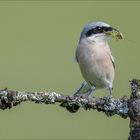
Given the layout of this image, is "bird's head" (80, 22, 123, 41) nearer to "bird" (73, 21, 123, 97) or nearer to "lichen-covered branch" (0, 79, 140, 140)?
"bird" (73, 21, 123, 97)

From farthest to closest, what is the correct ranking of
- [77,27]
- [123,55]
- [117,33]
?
[77,27] → [123,55] → [117,33]

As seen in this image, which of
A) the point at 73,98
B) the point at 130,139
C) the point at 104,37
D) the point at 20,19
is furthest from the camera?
the point at 20,19

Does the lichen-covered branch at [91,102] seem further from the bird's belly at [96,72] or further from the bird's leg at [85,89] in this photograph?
the bird's belly at [96,72]

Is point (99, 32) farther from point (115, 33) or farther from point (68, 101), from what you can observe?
point (68, 101)

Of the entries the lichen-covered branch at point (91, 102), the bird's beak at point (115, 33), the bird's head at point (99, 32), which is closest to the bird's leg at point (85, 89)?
the bird's head at point (99, 32)

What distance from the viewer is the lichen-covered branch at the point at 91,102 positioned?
10.9ft

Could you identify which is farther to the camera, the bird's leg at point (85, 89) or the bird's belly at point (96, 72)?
the bird's belly at point (96, 72)

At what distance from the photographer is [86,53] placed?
19.2 ft

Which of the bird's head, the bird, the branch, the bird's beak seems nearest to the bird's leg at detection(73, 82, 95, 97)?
the bird

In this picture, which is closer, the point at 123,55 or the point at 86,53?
the point at 86,53

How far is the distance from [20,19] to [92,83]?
7.95 meters

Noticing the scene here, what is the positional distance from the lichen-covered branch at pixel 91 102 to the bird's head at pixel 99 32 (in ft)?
5.72

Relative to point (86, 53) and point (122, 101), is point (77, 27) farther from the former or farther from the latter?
point (122, 101)

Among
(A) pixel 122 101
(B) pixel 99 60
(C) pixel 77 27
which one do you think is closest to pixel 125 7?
(C) pixel 77 27
